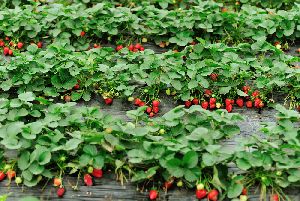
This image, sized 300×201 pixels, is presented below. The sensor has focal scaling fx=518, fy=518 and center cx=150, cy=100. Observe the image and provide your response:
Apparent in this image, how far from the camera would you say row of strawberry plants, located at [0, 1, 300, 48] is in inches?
217

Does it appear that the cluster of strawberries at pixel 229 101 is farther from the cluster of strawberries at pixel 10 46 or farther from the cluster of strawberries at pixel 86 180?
the cluster of strawberries at pixel 10 46

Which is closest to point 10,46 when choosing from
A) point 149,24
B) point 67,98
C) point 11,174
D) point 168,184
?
point 67,98

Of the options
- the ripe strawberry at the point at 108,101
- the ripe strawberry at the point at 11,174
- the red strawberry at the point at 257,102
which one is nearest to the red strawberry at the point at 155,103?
the ripe strawberry at the point at 108,101

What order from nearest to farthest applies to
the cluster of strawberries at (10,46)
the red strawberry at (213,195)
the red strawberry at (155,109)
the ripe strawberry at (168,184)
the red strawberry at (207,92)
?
the red strawberry at (213,195), the ripe strawberry at (168,184), the red strawberry at (155,109), the red strawberry at (207,92), the cluster of strawberries at (10,46)

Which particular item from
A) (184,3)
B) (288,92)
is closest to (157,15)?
(184,3)

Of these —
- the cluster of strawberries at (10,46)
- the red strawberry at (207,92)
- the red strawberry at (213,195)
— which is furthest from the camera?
the cluster of strawberries at (10,46)

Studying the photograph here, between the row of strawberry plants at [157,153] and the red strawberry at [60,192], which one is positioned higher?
the row of strawberry plants at [157,153]

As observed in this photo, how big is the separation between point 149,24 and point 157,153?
221cm

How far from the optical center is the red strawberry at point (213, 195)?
3609 millimetres

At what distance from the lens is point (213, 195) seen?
3.61 metres

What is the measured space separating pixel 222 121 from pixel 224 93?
2.46 ft

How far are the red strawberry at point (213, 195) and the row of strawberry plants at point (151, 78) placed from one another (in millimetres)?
1190

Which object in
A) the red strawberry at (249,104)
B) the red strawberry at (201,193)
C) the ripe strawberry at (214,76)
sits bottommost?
the red strawberry at (249,104)

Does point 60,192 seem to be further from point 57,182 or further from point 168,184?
point 168,184
